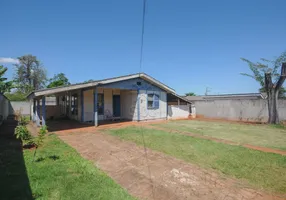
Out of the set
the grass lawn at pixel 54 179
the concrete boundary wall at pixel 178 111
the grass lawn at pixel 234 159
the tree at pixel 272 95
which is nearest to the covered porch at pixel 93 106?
the concrete boundary wall at pixel 178 111

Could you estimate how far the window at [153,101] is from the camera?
627 inches

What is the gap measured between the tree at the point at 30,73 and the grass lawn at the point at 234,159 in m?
38.9

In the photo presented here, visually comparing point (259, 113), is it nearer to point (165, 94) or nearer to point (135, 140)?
point (165, 94)

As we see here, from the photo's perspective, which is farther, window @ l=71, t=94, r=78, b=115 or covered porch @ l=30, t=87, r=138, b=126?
window @ l=71, t=94, r=78, b=115

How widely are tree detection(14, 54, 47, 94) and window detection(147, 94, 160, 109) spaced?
1248 inches

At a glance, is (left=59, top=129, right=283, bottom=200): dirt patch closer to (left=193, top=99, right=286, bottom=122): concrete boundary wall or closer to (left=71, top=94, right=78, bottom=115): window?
(left=71, top=94, right=78, bottom=115): window

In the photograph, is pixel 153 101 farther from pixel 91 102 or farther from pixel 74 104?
pixel 74 104

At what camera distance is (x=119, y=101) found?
16.6 meters

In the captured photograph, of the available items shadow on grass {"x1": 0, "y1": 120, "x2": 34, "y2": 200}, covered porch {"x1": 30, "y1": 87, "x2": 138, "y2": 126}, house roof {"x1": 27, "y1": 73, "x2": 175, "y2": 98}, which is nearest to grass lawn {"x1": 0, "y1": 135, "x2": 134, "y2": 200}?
shadow on grass {"x1": 0, "y1": 120, "x2": 34, "y2": 200}

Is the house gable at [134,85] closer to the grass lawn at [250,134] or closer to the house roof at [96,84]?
the house roof at [96,84]

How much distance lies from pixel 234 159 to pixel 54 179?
5041 millimetres

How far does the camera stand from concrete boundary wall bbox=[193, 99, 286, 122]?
15553 mm

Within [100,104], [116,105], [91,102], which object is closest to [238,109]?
[116,105]

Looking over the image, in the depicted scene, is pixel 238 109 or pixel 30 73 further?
pixel 30 73
